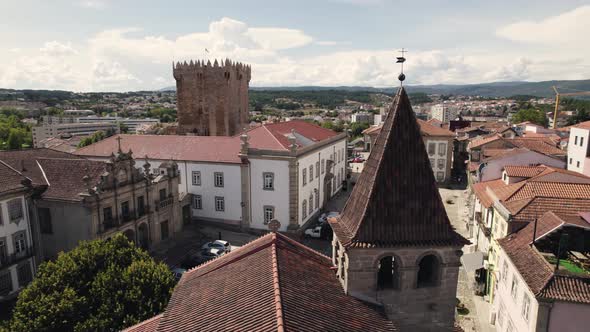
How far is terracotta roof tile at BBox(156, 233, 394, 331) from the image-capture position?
1103cm

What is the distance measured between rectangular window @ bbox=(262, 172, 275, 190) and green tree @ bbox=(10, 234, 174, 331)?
69.1ft

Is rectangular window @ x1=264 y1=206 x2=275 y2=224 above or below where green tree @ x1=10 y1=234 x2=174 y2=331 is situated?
below

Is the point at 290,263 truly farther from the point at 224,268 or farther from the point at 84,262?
the point at 84,262

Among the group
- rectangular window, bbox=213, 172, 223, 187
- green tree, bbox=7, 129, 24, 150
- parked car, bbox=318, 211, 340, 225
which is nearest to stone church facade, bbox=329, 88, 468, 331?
rectangular window, bbox=213, 172, 223, 187

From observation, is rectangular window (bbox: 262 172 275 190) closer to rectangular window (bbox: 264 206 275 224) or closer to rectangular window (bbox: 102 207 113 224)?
rectangular window (bbox: 264 206 275 224)

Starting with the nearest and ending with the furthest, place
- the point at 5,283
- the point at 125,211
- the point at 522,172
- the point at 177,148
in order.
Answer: the point at 5,283, the point at 522,172, the point at 125,211, the point at 177,148

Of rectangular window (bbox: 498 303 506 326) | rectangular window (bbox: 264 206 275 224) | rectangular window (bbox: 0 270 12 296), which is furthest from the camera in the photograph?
rectangular window (bbox: 264 206 275 224)

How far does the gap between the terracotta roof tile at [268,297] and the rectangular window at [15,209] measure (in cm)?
2079

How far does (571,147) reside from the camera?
156 ft

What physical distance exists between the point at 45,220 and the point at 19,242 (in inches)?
98.8

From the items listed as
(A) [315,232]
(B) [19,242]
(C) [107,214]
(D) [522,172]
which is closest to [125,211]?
(C) [107,214]

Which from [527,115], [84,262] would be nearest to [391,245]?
[84,262]

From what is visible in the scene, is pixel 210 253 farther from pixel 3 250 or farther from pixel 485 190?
pixel 485 190

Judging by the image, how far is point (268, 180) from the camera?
137 feet
